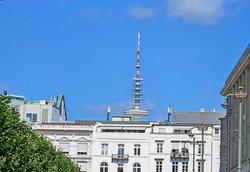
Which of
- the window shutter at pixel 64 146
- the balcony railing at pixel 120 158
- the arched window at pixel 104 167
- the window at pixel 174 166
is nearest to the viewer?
the window at pixel 174 166

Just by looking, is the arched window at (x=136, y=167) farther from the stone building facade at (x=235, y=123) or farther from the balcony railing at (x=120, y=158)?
the stone building facade at (x=235, y=123)

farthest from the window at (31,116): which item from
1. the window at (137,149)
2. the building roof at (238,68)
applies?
the building roof at (238,68)

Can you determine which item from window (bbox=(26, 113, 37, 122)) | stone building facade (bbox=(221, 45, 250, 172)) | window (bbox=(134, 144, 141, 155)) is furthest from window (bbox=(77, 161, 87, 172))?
stone building facade (bbox=(221, 45, 250, 172))

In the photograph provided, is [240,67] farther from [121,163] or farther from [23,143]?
[121,163]

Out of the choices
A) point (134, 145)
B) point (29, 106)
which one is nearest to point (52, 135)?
point (134, 145)

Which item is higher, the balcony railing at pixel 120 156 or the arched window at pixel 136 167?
the balcony railing at pixel 120 156

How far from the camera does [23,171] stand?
2258 inches

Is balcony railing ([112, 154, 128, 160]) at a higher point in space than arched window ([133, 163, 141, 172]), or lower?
higher

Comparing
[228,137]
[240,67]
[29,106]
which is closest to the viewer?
[240,67]

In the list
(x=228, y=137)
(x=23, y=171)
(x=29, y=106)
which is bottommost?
(x=23, y=171)

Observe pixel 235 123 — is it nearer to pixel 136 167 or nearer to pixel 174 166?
pixel 174 166

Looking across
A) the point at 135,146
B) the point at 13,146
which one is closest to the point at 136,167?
the point at 135,146

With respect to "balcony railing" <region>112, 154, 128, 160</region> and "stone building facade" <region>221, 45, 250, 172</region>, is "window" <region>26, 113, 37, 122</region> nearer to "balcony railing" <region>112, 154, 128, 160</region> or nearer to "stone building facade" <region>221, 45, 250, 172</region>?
"balcony railing" <region>112, 154, 128, 160</region>

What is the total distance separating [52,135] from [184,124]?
23160 mm
